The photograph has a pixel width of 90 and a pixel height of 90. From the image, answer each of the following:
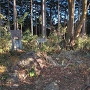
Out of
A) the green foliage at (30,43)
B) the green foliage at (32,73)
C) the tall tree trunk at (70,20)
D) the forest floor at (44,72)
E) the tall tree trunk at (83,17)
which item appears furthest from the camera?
the tall tree trunk at (70,20)

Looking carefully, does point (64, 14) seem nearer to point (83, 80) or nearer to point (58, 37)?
point (58, 37)

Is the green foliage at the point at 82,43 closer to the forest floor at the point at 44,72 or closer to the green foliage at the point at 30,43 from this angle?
the forest floor at the point at 44,72

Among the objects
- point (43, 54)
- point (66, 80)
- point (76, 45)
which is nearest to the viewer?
point (66, 80)

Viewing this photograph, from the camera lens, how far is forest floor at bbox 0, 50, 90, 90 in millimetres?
5809

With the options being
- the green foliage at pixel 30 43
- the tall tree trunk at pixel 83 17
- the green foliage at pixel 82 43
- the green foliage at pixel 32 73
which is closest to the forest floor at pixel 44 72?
the green foliage at pixel 32 73

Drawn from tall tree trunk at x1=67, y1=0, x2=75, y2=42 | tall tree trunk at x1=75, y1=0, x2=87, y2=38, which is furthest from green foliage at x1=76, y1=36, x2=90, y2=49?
tall tree trunk at x1=67, y1=0, x2=75, y2=42

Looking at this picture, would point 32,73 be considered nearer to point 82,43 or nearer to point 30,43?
point 30,43

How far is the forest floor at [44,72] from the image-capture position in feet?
19.1

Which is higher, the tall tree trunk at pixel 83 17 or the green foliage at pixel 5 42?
the tall tree trunk at pixel 83 17

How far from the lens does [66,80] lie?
614cm

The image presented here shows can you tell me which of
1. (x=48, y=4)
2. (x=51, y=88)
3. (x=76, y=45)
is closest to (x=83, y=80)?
(x=51, y=88)

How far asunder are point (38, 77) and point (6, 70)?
101 cm

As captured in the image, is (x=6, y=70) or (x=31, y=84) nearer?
(x=31, y=84)

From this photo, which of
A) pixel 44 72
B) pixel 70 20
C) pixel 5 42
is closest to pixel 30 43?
pixel 5 42
